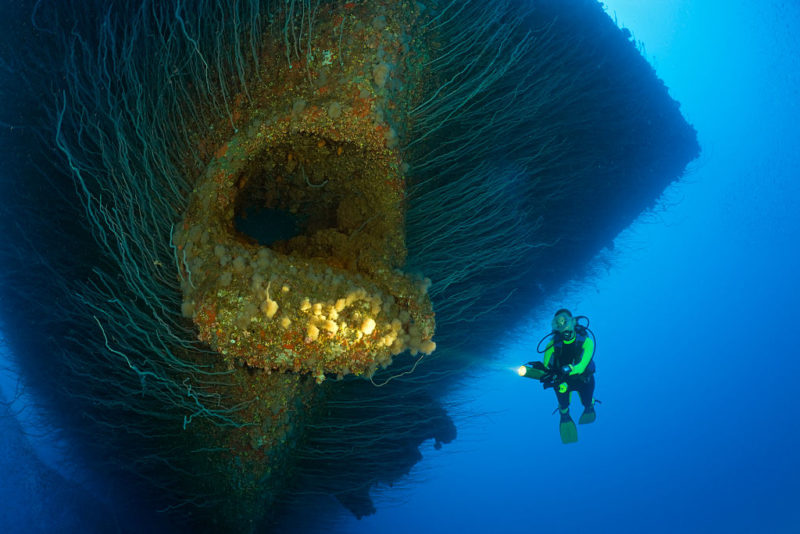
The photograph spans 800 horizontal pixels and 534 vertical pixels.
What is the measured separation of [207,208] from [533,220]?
229cm

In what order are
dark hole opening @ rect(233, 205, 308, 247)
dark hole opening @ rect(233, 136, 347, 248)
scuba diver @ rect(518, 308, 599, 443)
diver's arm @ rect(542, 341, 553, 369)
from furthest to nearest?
diver's arm @ rect(542, 341, 553, 369), scuba diver @ rect(518, 308, 599, 443), dark hole opening @ rect(233, 205, 308, 247), dark hole opening @ rect(233, 136, 347, 248)

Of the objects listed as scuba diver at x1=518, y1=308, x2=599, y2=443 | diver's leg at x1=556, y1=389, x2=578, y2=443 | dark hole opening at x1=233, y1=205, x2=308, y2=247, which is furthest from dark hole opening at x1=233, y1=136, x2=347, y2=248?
diver's leg at x1=556, y1=389, x2=578, y2=443

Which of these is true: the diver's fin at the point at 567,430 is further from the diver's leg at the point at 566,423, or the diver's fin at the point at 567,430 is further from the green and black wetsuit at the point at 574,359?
the green and black wetsuit at the point at 574,359

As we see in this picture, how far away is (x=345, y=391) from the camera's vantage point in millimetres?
3043

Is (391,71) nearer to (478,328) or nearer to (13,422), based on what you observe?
(478,328)

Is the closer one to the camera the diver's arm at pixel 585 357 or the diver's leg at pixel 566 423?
the diver's arm at pixel 585 357

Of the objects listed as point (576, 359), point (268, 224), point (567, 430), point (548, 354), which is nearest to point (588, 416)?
point (567, 430)

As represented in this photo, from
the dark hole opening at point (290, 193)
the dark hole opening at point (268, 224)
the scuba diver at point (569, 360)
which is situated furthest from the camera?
the scuba diver at point (569, 360)

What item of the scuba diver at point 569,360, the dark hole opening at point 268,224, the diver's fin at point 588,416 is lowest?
the dark hole opening at point 268,224

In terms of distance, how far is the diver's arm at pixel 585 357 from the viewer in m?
4.89

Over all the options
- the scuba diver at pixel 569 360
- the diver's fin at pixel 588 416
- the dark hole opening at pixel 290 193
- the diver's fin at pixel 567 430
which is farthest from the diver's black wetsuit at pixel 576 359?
the dark hole opening at pixel 290 193

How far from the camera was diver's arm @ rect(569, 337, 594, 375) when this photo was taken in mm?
4887

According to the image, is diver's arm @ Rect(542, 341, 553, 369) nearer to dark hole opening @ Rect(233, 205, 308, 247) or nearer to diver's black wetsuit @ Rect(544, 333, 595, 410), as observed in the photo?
diver's black wetsuit @ Rect(544, 333, 595, 410)

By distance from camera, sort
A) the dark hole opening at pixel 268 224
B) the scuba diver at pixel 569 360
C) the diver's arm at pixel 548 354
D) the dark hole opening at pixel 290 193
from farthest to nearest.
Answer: the diver's arm at pixel 548 354 < the scuba diver at pixel 569 360 < the dark hole opening at pixel 268 224 < the dark hole opening at pixel 290 193
